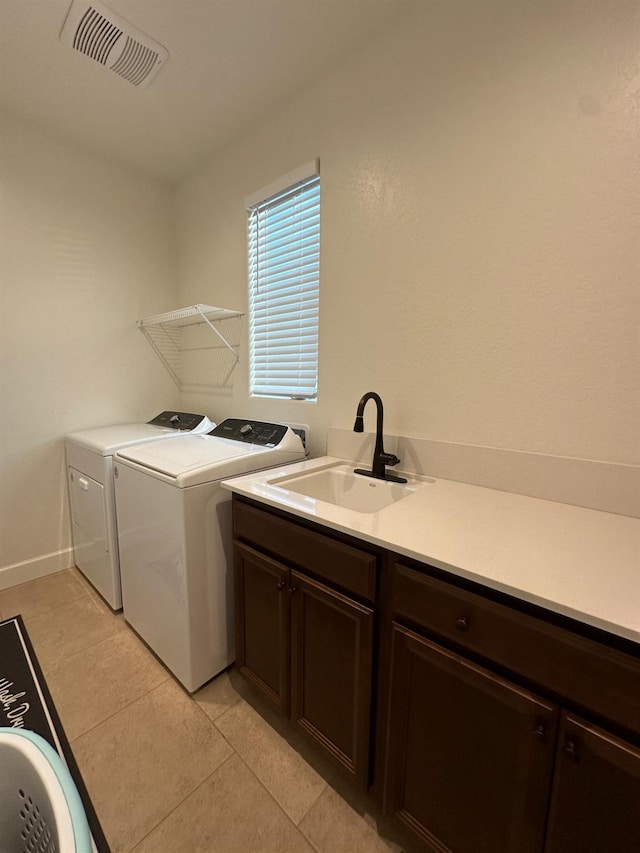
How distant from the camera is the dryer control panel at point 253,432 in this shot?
1807 mm

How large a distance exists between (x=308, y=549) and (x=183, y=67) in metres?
2.17

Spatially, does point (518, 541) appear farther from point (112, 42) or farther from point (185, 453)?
point (112, 42)

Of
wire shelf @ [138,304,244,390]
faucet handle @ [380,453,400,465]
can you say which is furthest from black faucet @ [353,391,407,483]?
wire shelf @ [138,304,244,390]

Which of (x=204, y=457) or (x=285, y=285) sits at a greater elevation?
(x=285, y=285)

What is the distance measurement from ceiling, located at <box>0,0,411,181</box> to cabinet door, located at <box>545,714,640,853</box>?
7.44ft

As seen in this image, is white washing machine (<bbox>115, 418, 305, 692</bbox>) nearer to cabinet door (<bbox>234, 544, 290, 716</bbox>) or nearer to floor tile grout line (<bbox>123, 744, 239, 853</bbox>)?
cabinet door (<bbox>234, 544, 290, 716</bbox>)

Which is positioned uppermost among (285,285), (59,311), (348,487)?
(285,285)

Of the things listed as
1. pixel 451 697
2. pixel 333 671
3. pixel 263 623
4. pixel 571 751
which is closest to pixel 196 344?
pixel 263 623

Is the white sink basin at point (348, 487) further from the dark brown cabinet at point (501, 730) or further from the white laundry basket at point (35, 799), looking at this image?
the white laundry basket at point (35, 799)

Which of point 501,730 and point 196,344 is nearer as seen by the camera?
point 501,730

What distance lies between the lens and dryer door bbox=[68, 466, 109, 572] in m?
1.92

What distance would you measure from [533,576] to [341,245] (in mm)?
1518

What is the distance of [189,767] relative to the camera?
4.01 ft

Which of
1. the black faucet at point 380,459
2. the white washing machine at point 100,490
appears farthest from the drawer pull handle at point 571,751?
the white washing machine at point 100,490
